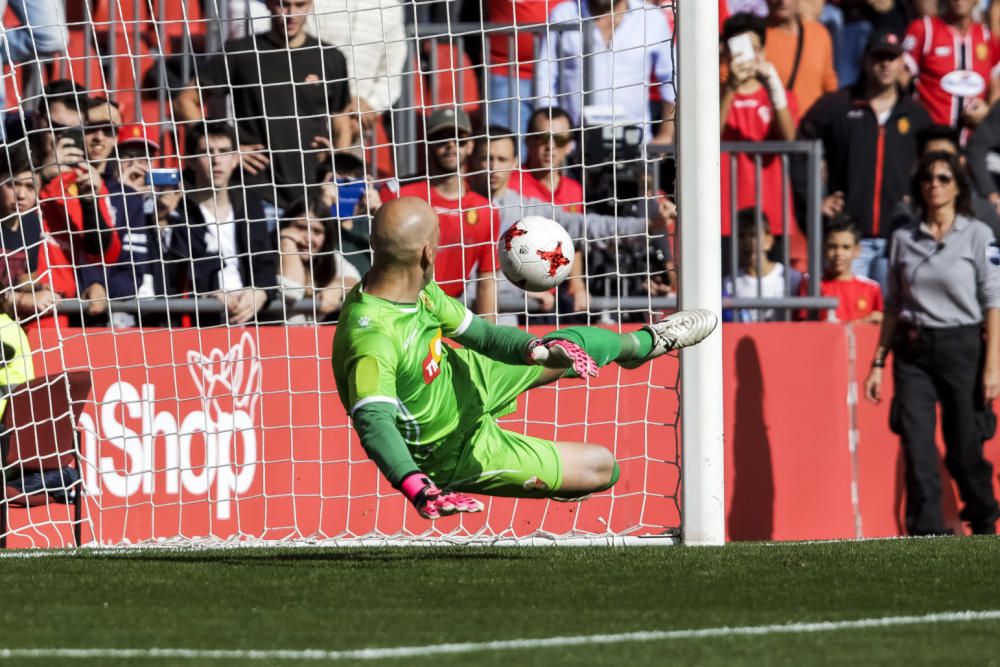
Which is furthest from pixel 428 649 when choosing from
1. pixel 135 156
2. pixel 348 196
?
pixel 135 156

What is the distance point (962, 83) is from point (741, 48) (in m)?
2.19

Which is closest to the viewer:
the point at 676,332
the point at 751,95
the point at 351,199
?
the point at 676,332

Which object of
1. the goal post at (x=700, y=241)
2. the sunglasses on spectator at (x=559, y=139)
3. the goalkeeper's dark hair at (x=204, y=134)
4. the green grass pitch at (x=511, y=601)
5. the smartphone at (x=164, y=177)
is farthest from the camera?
the sunglasses on spectator at (x=559, y=139)

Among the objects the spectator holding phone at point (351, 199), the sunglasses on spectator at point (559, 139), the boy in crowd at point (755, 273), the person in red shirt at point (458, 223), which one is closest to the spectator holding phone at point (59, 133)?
the spectator holding phone at point (351, 199)

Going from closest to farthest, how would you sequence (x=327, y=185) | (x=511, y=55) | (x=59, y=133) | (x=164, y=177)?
(x=164, y=177) → (x=327, y=185) → (x=59, y=133) → (x=511, y=55)

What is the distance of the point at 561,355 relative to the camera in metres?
6.49

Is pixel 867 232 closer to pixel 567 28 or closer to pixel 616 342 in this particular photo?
pixel 567 28

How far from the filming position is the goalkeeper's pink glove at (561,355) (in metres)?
6.46

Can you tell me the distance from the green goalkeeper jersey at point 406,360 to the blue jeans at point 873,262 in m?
5.58

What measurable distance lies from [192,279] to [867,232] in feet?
16.9

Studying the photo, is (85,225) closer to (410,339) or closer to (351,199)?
(351,199)

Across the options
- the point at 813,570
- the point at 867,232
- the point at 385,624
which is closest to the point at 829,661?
the point at 385,624

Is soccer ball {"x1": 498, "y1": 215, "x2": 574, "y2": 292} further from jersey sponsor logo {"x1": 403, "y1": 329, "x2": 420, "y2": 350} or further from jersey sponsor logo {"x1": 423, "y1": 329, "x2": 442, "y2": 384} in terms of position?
jersey sponsor logo {"x1": 403, "y1": 329, "x2": 420, "y2": 350}

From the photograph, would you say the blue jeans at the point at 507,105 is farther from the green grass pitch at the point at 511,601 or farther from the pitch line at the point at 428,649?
the pitch line at the point at 428,649
